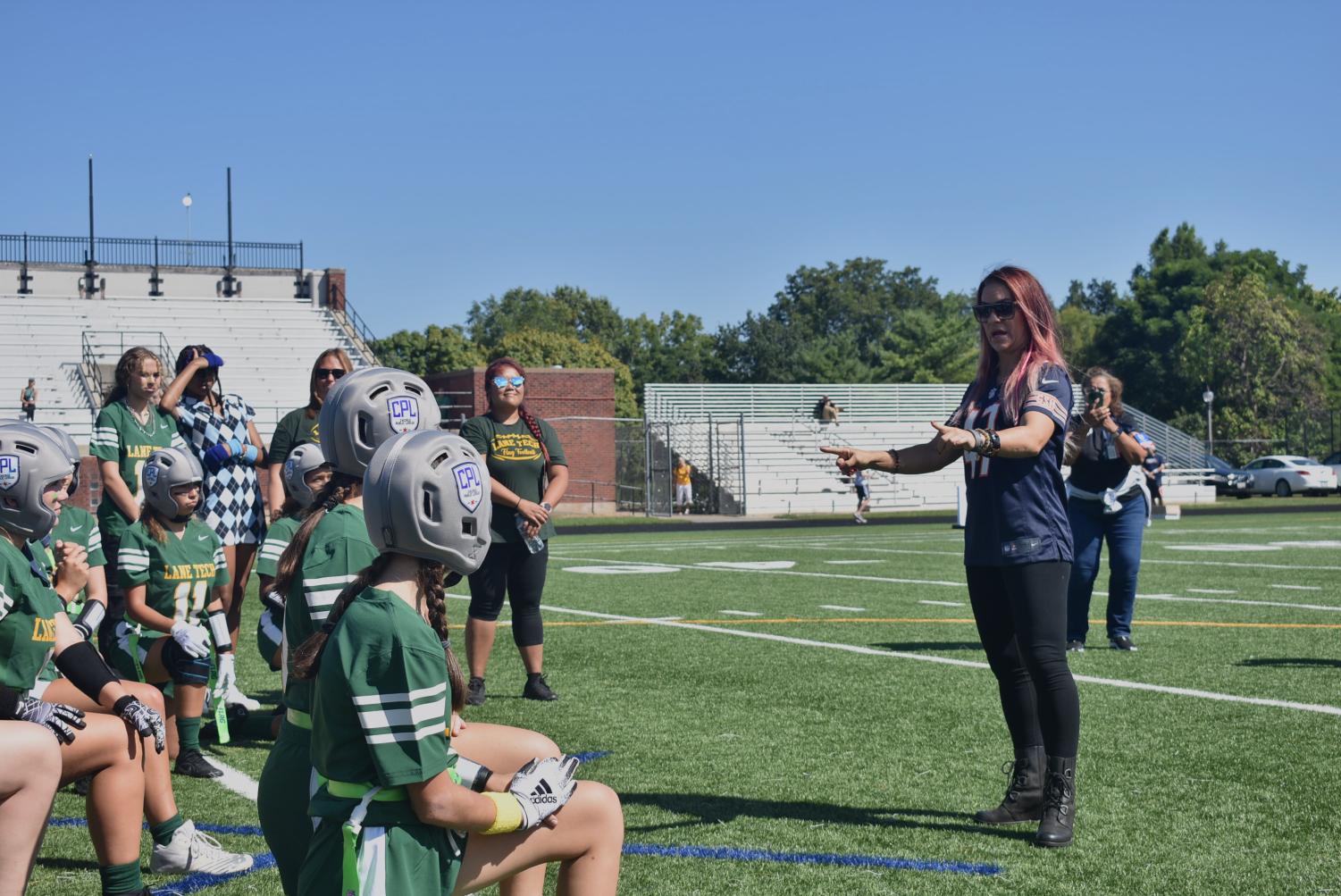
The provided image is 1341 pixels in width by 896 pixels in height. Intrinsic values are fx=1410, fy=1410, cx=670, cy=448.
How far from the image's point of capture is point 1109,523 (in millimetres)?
10195

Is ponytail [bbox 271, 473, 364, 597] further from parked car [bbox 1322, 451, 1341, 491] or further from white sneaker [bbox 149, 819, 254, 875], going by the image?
parked car [bbox 1322, 451, 1341, 491]

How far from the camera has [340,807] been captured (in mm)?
3018

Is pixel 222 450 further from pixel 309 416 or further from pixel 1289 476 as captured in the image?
pixel 1289 476

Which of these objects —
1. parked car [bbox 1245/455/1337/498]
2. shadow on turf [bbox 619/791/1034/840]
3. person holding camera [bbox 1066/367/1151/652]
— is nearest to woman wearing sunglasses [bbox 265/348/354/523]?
shadow on turf [bbox 619/791/1034/840]

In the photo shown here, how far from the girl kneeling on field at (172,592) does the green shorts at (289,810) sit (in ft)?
10.1

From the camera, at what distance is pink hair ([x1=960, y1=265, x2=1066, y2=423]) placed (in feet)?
17.9

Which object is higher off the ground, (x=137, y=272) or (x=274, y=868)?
(x=137, y=272)

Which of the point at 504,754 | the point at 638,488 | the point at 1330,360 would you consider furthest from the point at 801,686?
the point at 1330,360

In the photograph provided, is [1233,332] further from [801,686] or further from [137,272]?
[801,686]

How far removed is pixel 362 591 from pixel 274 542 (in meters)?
3.83

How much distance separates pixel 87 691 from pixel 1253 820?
4.18m

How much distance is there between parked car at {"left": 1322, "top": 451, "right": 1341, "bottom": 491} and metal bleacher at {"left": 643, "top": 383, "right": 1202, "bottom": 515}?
18.6 ft

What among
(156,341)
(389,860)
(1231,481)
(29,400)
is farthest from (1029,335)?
(1231,481)

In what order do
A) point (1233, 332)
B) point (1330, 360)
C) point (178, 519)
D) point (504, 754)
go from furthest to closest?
point (1330, 360)
point (1233, 332)
point (178, 519)
point (504, 754)
